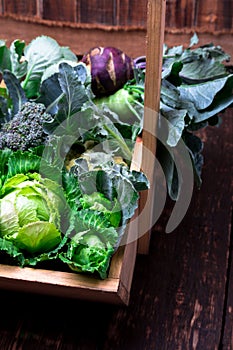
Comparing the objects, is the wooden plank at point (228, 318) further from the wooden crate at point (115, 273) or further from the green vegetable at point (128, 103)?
the green vegetable at point (128, 103)

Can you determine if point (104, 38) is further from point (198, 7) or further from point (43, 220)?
point (43, 220)

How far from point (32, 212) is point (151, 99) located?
25cm

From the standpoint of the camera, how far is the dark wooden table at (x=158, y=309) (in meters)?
0.97

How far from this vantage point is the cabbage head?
0.90m

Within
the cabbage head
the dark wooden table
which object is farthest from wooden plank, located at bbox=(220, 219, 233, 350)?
the cabbage head

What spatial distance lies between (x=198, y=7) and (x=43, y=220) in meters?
0.81

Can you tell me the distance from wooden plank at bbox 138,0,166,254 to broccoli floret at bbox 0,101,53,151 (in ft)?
0.64

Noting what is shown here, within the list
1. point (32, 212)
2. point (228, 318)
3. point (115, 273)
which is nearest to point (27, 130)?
point (32, 212)

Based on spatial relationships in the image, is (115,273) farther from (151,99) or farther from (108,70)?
(108,70)

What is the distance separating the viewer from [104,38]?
156 centimetres

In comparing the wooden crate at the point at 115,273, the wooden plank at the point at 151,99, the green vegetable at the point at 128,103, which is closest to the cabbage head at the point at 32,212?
the wooden crate at the point at 115,273

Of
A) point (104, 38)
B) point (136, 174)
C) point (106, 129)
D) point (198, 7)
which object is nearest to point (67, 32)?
point (104, 38)

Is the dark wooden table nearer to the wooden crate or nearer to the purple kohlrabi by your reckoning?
the wooden crate

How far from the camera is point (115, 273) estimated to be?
87cm
